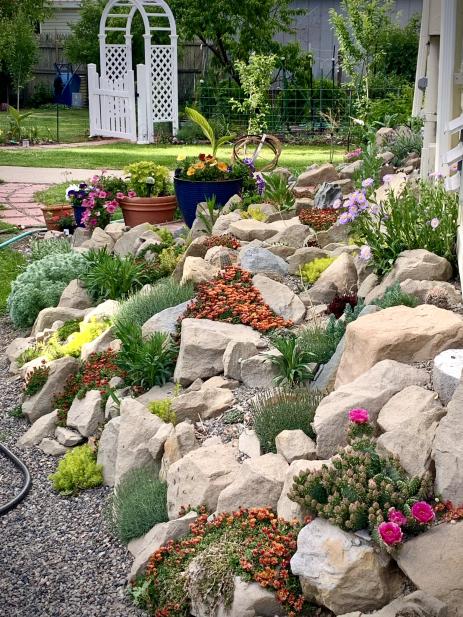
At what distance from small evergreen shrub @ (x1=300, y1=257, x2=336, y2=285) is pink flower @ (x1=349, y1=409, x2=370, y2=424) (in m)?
2.26

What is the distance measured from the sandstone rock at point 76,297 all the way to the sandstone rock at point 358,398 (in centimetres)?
300

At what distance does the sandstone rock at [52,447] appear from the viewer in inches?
195

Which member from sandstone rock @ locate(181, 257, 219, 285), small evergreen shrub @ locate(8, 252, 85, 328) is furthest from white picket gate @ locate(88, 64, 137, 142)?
sandstone rock @ locate(181, 257, 219, 285)

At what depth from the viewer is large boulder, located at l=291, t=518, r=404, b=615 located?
3117mm

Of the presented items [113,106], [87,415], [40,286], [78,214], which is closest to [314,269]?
[87,415]

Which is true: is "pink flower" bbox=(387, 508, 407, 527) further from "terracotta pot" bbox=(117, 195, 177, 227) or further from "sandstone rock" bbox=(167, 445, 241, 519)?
"terracotta pot" bbox=(117, 195, 177, 227)

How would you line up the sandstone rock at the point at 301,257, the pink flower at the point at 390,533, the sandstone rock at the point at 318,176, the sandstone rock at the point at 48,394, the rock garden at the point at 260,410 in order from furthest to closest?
1. the sandstone rock at the point at 318,176
2. the sandstone rock at the point at 301,257
3. the sandstone rock at the point at 48,394
4. the rock garden at the point at 260,410
5. the pink flower at the point at 390,533

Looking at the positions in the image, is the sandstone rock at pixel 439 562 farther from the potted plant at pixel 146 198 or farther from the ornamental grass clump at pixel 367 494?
the potted plant at pixel 146 198

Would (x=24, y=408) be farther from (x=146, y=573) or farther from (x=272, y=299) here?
(x=146, y=573)

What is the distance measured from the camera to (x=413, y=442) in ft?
11.3

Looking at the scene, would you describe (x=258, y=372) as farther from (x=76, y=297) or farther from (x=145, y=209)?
(x=145, y=209)

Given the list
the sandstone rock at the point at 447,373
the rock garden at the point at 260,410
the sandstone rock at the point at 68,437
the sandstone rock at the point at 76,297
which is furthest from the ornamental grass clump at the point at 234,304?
the sandstone rock at the point at 447,373

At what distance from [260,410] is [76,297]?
2603 mm

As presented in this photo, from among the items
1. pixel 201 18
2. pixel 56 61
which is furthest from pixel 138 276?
pixel 56 61
